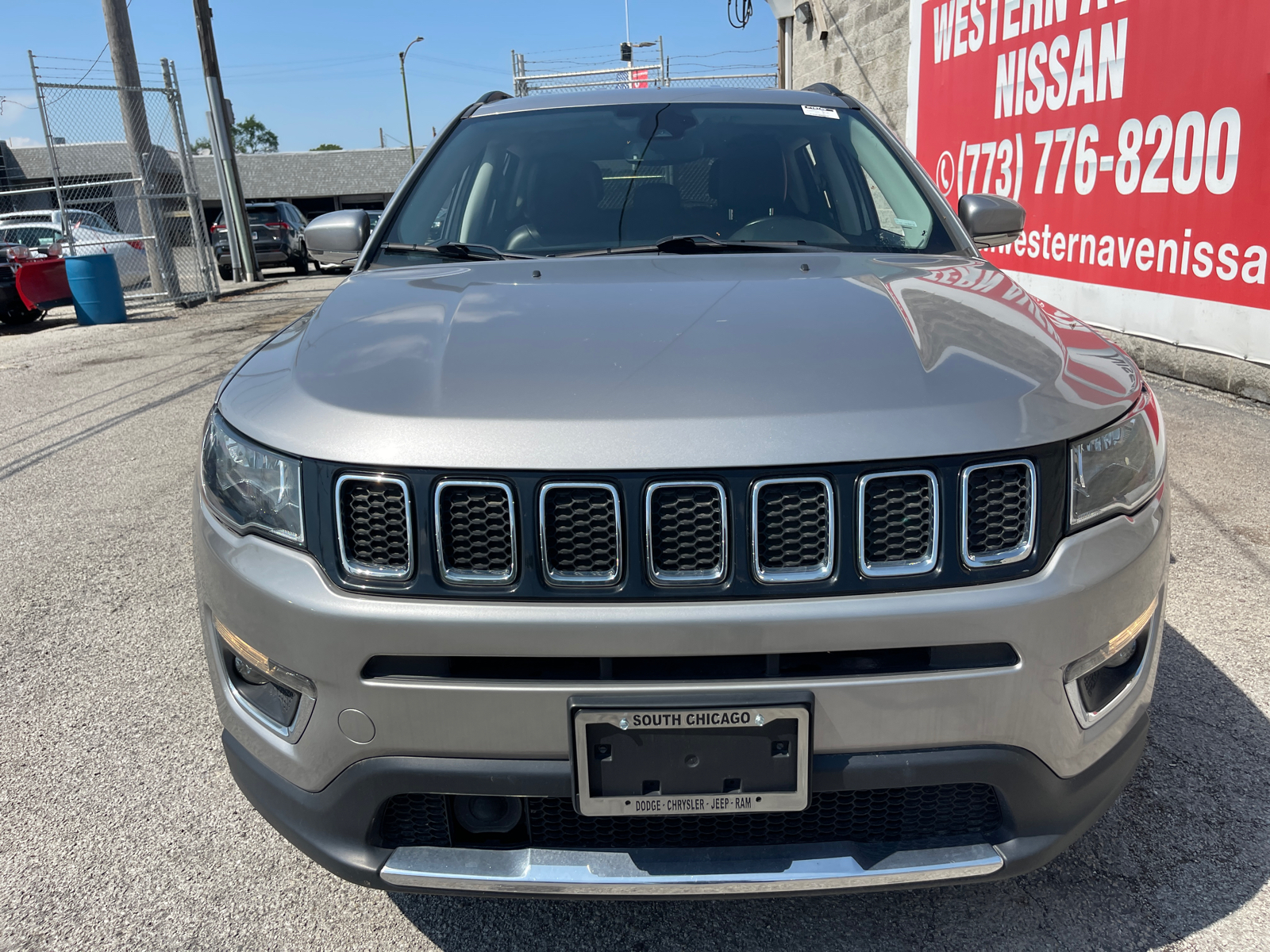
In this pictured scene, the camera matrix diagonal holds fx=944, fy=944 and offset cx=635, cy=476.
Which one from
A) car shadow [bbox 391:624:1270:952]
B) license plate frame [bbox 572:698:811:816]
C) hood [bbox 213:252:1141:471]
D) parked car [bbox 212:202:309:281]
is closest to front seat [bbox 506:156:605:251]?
hood [bbox 213:252:1141:471]

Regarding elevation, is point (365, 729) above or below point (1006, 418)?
below

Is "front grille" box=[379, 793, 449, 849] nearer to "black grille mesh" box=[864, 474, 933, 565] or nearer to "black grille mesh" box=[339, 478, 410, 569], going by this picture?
"black grille mesh" box=[339, 478, 410, 569]

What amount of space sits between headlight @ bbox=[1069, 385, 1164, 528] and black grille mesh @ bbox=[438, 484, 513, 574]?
91 cm

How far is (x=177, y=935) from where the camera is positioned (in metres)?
1.88

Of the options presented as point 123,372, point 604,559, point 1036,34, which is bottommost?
point 123,372

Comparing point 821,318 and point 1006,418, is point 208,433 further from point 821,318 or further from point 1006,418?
point 1006,418

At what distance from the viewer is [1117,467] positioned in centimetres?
160

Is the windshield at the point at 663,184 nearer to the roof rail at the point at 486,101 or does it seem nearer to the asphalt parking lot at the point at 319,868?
the roof rail at the point at 486,101

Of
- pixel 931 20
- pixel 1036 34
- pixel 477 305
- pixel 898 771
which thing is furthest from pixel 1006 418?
pixel 931 20

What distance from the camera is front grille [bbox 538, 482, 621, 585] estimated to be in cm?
142

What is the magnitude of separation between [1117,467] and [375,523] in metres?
1.23

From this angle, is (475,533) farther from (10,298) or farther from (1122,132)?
(10,298)

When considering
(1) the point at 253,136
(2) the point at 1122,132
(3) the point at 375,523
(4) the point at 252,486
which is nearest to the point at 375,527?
(3) the point at 375,523

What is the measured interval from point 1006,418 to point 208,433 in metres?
1.42
